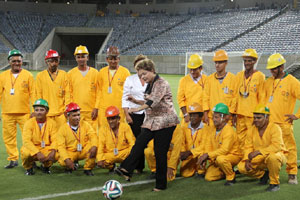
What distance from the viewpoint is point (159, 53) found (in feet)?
127

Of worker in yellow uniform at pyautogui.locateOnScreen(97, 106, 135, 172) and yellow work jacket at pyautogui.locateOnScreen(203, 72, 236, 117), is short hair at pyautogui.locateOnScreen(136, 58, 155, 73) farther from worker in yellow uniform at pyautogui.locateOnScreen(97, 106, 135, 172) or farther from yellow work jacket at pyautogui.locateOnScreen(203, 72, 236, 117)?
yellow work jacket at pyautogui.locateOnScreen(203, 72, 236, 117)

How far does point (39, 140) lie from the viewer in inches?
276

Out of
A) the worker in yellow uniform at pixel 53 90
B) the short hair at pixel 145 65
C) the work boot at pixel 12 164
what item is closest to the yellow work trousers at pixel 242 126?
the short hair at pixel 145 65

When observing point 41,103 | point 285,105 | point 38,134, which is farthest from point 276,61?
point 38,134

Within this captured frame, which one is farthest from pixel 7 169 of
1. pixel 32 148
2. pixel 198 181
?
pixel 198 181

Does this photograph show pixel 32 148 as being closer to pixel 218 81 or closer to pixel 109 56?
pixel 109 56

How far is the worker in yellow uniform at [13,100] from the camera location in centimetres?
734

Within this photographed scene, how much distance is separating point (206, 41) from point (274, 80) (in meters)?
31.9

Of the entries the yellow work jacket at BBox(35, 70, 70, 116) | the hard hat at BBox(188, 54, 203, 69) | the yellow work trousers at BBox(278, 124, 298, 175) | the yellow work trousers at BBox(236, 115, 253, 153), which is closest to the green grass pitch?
the yellow work trousers at BBox(278, 124, 298, 175)

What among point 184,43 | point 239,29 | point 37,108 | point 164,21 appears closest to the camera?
point 37,108

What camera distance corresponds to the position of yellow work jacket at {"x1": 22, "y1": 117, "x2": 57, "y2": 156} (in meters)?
Result: 6.89

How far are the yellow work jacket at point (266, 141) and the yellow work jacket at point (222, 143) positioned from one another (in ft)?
0.71

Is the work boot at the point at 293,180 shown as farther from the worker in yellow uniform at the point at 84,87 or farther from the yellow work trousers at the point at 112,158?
the worker in yellow uniform at the point at 84,87

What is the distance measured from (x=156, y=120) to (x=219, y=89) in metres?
1.98
